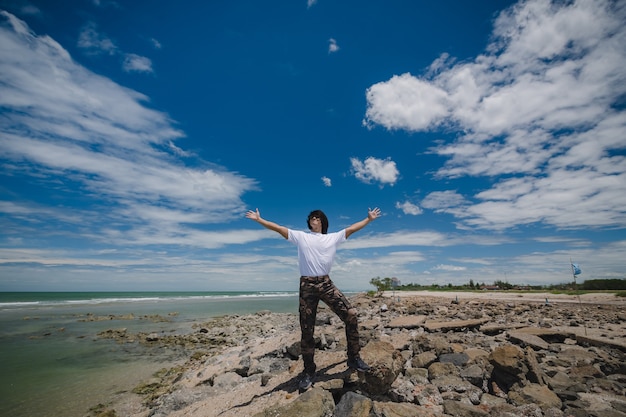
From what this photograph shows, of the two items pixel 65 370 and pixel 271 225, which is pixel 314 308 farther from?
pixel 65 370

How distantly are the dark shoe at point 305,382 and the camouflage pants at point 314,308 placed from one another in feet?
→ 0.22

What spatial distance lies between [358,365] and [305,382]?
2.62 ft

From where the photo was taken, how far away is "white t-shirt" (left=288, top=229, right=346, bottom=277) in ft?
13.2

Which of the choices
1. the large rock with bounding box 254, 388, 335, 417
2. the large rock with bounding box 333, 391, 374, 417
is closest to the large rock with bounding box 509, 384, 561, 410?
the large rock with bounding box 333, 391, 374, 417

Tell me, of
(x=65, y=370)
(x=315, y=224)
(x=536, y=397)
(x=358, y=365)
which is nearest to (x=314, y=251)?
(x=315, y=224)

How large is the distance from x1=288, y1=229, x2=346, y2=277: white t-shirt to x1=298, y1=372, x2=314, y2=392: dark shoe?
1.50 metres

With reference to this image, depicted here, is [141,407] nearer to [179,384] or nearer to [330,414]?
[179,384]

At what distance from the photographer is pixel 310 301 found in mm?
4016

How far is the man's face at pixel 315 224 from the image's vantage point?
14.6ft

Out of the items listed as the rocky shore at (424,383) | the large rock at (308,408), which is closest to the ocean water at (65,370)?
the rocky shore at (424,383)

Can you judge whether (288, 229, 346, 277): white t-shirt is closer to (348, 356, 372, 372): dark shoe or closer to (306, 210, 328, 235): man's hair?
(306, 210, 328, 235): man's hair

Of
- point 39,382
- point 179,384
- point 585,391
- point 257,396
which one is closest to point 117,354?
point 39,382

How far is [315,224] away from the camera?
443 cm

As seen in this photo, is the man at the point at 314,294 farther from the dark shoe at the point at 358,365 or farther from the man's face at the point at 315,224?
the man's face at the point at 315,224
